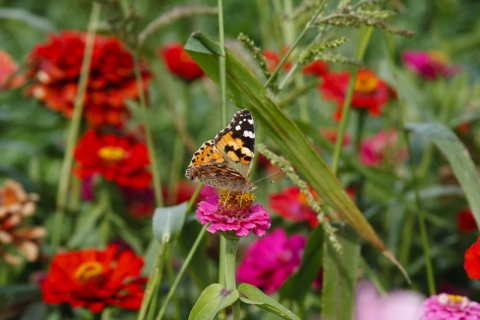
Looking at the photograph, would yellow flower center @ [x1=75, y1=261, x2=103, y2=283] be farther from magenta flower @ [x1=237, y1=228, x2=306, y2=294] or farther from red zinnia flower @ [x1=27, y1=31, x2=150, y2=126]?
red zinnia flower @ [x1=27, y1=31, x2=150, y2=126]

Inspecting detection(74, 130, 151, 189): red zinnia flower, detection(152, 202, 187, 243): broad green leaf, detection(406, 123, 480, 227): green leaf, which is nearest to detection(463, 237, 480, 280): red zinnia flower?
detection(406, 123, 480, 227): green leaf

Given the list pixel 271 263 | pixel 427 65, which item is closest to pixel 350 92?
pixel 271 263

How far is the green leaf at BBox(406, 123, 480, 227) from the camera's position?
2.57ft

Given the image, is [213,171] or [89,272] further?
[89,272]

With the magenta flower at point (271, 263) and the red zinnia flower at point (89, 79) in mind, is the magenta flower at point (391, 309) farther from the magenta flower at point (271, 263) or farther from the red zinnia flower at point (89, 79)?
the red zinnia flower at point (89, 79)

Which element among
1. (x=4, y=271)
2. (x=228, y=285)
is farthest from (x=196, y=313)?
(x=4, y=271)

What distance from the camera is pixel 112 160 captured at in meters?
1.09

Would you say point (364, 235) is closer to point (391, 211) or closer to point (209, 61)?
point (209, 61)

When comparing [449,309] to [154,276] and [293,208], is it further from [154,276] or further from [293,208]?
[293,208]

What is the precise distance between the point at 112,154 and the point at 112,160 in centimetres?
1

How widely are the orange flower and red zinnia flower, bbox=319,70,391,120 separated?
465 millimetres

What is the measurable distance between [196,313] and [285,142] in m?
0.20

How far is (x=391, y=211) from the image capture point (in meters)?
1.11

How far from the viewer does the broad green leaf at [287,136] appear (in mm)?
690
